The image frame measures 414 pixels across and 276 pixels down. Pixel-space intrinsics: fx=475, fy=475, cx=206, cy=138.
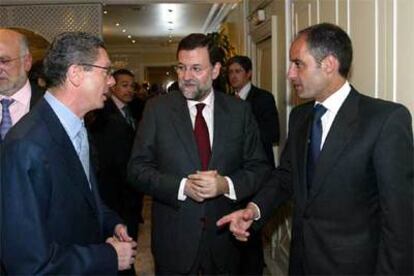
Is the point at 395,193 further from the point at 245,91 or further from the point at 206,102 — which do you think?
the point at 245,91

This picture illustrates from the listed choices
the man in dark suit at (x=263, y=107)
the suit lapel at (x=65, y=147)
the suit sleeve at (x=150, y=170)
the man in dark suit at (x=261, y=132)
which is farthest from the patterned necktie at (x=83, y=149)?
the man in dark suit at (x=263, y=107)

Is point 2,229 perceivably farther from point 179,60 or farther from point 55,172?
point 179,60

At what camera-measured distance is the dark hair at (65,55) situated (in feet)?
5.40

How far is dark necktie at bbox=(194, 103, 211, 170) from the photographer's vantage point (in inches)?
90.7

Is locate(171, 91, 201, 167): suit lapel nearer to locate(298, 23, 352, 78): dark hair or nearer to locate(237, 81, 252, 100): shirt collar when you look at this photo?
locate(298, 23, 352, 78): dark hair

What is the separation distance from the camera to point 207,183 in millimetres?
2090

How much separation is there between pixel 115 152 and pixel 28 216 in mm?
2505

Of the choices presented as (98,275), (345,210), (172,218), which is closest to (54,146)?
(98,275)

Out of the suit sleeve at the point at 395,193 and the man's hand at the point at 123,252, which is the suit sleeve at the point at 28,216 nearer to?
the man's hand at the point at 123,252

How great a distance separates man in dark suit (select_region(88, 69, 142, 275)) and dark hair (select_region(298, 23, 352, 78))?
88.6 inches

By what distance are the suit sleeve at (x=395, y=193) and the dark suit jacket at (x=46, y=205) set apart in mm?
942

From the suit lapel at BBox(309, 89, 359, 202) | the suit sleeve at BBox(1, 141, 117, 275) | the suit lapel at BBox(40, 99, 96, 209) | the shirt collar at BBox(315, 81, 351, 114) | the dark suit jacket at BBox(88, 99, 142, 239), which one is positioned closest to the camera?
the suit sleeve at BBox(1, 141, 117, 275)

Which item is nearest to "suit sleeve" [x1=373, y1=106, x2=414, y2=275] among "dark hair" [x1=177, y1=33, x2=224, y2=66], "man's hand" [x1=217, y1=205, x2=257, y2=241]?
"man's hand" [x1=217, y1=205, x2=257, y2=241]

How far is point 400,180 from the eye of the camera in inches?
64.4
